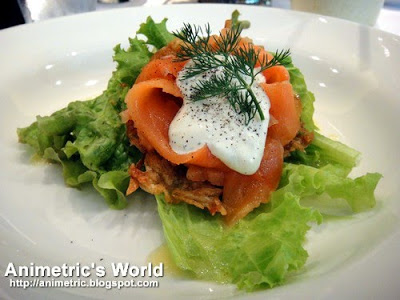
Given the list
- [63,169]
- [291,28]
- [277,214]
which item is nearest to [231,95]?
[277,214]

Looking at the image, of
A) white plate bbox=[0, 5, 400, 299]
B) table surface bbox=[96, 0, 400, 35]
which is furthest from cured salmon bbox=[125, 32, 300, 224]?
table surface bbox=[96, 0, 400, 35]

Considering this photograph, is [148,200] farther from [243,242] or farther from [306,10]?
[306,10]

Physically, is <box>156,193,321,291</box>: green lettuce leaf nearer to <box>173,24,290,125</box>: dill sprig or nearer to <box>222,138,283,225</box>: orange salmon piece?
<box>222,138,283,225</box>: orange salmon piece

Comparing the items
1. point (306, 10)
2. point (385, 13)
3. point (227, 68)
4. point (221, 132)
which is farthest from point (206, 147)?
point (385, 13)

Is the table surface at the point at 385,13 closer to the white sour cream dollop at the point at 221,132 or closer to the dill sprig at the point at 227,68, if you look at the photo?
the dill sprig at the point at 227,68

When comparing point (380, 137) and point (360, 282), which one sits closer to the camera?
point (360, 282)

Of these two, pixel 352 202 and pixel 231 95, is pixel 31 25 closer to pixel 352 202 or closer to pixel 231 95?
pixel 231 95

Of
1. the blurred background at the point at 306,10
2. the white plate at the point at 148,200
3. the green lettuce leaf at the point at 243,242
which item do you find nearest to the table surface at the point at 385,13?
the blurred background at the point at 306,10
